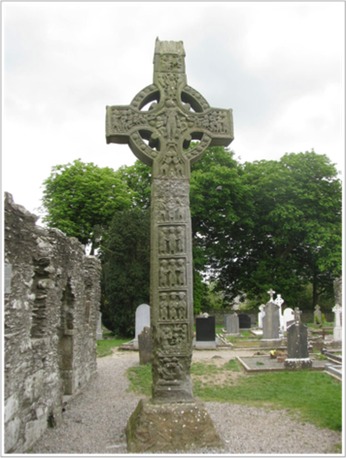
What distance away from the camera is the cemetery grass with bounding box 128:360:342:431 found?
708 cm

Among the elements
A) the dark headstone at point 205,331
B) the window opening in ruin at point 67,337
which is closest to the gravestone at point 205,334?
the dark headstone at point 205,331

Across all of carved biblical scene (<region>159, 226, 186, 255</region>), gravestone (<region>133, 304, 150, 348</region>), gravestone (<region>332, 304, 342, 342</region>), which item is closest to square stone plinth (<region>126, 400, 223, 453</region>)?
carved biblical scene (<region>159, 226, 186, 255</region>)

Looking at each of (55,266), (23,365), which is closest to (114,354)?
(55,266)

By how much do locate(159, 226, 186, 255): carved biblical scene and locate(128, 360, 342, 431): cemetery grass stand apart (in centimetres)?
340

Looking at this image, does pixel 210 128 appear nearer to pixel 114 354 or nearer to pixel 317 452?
pixel 317 452

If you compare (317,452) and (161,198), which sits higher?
(161,198)

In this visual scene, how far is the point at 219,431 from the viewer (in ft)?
19.3

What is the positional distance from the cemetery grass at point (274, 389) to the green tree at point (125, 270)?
10.3 m

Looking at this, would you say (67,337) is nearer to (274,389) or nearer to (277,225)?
(274,389)

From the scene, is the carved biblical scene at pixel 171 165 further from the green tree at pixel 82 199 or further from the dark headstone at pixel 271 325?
the green tree at pixel 82 199

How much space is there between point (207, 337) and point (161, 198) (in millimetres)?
12745

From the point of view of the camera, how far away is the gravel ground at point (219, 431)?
528 cm

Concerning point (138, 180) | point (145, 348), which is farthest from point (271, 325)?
point (138, 180)

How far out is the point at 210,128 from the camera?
6191 millimetres
